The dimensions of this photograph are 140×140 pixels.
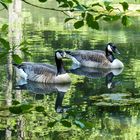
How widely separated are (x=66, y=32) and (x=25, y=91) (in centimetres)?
1466

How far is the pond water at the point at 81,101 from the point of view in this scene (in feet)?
31.0

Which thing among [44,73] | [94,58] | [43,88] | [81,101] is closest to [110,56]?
[94,58]

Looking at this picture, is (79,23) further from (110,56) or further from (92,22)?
(110,56)

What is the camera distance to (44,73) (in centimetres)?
1542

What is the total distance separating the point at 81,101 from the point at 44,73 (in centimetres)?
312

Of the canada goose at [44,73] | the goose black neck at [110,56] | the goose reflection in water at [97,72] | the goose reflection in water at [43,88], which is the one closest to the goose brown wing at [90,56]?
the goose black neck at [110,56]

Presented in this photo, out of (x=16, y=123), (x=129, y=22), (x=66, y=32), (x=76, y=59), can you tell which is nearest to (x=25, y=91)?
(x=16, y=123)

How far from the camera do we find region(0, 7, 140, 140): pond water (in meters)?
9.44

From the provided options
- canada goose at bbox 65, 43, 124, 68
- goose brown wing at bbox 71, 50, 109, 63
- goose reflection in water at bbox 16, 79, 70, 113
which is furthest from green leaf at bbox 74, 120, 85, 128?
goose brown wing at bbox 71, 50, 109, 63

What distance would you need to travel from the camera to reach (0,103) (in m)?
11.8

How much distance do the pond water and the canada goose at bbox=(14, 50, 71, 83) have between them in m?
0.27

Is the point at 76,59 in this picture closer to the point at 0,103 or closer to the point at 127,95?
the point at 127,95

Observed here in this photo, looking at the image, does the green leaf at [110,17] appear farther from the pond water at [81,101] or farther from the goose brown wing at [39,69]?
the goose brown wing at [39,69]

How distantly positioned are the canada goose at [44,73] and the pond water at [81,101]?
0.27 metres
